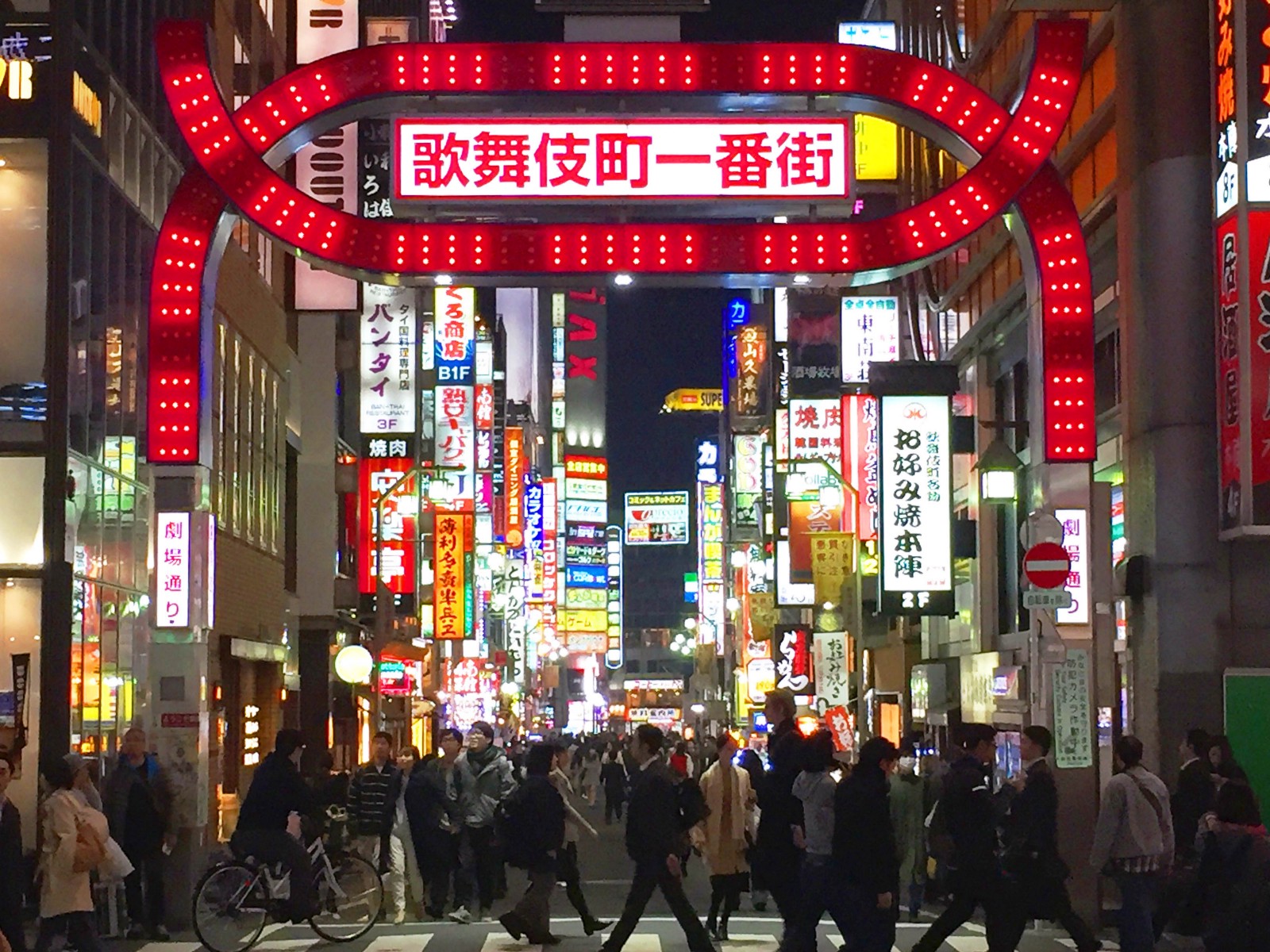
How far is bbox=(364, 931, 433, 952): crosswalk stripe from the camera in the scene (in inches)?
674

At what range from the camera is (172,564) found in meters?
17.2

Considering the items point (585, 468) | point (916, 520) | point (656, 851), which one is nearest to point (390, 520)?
point (916, 520)

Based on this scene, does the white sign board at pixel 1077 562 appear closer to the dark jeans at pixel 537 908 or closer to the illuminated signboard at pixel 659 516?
the dark jeans at pixel 537 908

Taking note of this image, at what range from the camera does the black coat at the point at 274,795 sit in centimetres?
1638

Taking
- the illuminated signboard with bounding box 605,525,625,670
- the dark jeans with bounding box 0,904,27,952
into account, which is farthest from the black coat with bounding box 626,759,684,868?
the illuminated signboard with bounding box 605,525,625,670

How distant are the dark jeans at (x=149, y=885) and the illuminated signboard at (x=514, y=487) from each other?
66.0 m

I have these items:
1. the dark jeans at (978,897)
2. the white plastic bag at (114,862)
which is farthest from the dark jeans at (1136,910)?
the white plastic bag at (114,862)

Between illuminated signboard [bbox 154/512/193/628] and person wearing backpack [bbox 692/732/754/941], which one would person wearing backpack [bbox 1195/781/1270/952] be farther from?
illuminated signboard [bbox 154/512/193/628]

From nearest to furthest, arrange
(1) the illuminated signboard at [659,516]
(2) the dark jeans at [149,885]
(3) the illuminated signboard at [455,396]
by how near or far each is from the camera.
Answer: (2) the dark jeans at [149,885] → (3) the illuminated signboard at [455,396] → (1) the illuminated signboard at [659,516]

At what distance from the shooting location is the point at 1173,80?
66.3 ft

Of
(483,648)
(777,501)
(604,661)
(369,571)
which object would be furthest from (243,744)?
(604,661)

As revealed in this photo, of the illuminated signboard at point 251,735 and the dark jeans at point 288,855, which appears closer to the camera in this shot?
the dark jeans at point 288,855

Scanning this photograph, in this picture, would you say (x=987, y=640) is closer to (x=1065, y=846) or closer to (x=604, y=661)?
(x=1065, y=846)

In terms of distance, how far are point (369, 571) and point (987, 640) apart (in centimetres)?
2010
